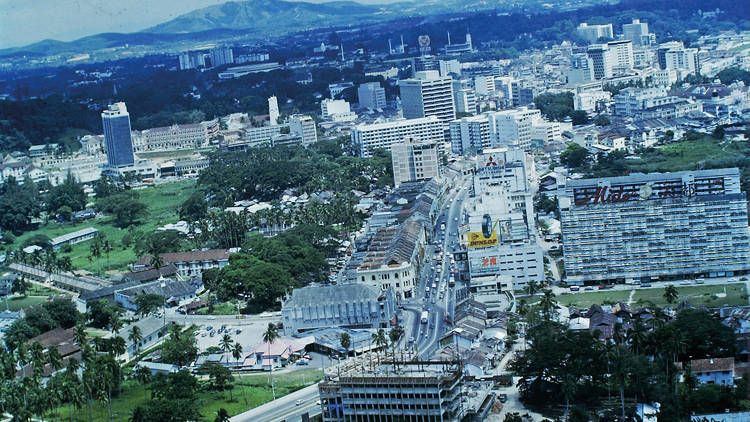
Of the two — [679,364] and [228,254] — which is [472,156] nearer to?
[228,254]

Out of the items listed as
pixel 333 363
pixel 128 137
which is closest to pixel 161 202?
pixel 128 137

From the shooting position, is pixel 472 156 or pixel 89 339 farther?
pixel 472 156

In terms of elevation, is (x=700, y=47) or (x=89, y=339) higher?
(x=700, y=47)

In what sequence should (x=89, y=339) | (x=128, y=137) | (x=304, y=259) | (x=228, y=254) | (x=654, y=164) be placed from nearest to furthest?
(x=89, y=339), (x=304, y=259), (x=228, y=254), (x=654, y=164), (x=128, y=137)

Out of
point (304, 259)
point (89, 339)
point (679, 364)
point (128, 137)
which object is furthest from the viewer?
point (128, 137)

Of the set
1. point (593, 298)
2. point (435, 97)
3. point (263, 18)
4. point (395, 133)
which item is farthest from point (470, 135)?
point (263, 18)

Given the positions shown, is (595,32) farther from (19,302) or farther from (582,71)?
(19,302)
